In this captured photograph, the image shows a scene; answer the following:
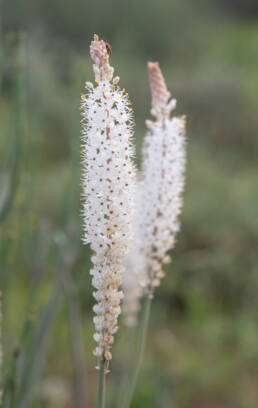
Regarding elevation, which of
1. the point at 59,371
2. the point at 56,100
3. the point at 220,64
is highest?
the point at 220,64

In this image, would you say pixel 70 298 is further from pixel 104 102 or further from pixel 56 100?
pixel 56 100

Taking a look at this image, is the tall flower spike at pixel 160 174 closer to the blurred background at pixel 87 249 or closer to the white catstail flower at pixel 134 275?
the white catstail flower at pixel 134 275

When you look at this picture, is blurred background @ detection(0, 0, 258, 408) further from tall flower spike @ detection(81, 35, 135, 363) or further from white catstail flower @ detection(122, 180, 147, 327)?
tall flower spike @ detection(81, 35, 135, 363)

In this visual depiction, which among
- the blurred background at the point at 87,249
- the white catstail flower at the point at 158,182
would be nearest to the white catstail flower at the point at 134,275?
the white catstail flower at the point at 158,182

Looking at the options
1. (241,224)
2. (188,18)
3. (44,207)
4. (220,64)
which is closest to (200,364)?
(241,224)

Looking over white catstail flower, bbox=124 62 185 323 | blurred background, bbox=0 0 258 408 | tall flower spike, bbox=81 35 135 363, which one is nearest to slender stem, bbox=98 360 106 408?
tall flower spike, bbox=81 35 135 363

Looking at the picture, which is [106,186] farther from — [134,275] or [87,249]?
[87,249]
